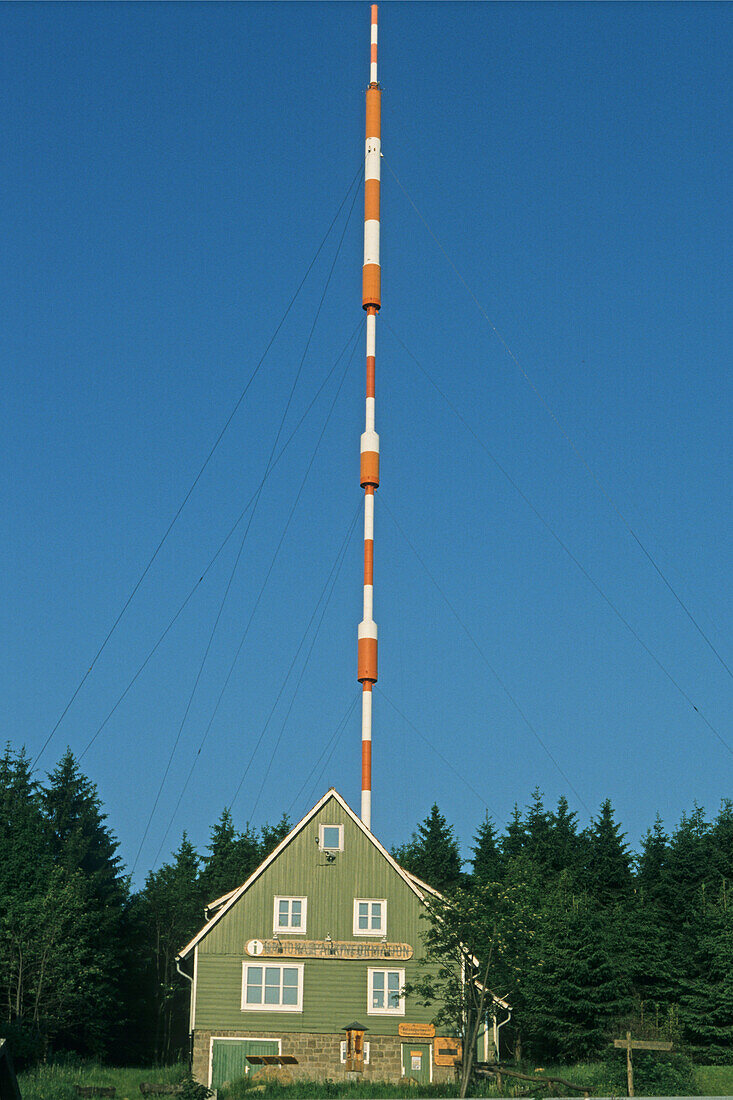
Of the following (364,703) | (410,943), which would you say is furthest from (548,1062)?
(364,703)

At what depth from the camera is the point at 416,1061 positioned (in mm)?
A: 46156

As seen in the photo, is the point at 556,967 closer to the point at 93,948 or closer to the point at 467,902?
the point at 467,902

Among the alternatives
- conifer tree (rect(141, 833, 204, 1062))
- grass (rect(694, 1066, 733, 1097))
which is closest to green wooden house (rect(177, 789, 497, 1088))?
grass (rect(694, 1066, 733, 1097))

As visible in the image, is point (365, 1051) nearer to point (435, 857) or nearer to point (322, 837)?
point (322, 837)

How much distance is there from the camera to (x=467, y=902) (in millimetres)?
44312

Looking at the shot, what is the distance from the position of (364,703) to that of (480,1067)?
15.9 m

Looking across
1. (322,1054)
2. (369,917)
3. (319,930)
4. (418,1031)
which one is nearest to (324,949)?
(319,930)

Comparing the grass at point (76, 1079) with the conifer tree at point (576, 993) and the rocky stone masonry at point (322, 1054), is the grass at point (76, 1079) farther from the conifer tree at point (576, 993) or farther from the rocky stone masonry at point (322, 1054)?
the conifer tree at point (576, 993)

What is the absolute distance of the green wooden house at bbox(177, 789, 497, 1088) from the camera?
152 feet

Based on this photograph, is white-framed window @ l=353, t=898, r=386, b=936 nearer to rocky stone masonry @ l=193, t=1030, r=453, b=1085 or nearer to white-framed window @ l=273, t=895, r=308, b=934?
white-framed window @ l=273, t=895, r=308, b=934

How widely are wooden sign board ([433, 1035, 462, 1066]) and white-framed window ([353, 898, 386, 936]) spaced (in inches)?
175

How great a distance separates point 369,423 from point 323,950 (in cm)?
2385

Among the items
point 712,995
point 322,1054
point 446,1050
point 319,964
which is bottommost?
point 322,1054

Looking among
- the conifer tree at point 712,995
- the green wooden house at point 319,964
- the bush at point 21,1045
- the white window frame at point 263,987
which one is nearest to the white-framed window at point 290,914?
the green wooden house at point 319,964
